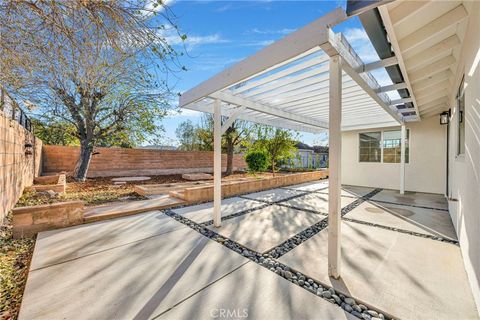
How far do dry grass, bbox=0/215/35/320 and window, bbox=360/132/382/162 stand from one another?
35.5 ft

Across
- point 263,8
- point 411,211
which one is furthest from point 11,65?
point 411,211

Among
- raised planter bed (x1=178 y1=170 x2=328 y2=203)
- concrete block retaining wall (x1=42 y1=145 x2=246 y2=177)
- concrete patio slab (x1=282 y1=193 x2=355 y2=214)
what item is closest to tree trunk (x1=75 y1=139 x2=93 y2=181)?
concrete block retaining wall (x1=42 y1=145 x2=246 y2=177)

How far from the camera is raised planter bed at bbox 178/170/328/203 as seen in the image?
5820 millimetres

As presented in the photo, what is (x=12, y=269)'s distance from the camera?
252 centimetres

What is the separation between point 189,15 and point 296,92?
2553 mm

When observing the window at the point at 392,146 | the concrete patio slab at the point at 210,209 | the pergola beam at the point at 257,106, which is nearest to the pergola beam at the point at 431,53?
the pergola beam at the point at 257,106

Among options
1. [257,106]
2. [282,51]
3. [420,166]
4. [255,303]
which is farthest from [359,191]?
[255,303]

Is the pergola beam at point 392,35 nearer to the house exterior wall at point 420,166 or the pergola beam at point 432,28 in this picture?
the pergola beam at point 432,28

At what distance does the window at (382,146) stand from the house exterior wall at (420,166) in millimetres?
176

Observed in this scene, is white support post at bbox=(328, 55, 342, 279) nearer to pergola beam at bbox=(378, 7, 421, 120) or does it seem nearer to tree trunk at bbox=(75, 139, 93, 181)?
pergola beam at bbox=(378, 7, 421, 120)

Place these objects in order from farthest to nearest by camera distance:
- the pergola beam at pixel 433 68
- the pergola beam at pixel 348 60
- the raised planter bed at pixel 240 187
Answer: the raised planter bed at pixel 240 187
the pergola beam at pixel 433 68
the pergola beam at pixel 348 60

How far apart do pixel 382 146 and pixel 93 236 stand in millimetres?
10356

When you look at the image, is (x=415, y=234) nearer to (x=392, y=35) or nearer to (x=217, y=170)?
(x=392, y=35)

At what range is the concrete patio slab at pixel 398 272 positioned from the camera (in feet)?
6.26
